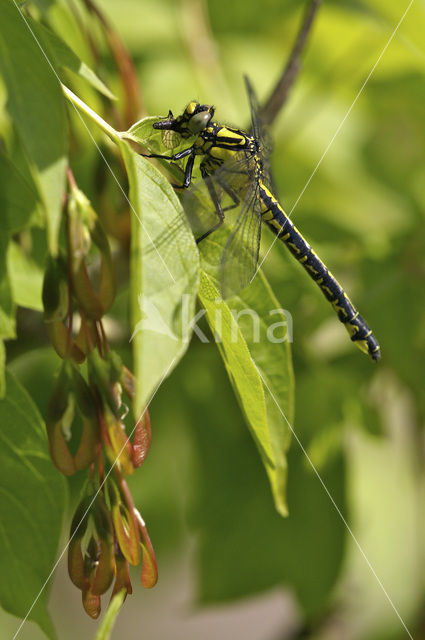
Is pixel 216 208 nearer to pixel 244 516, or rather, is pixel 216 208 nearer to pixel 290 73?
pixel 290 73

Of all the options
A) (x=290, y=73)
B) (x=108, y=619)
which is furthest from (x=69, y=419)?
(x=290, y=73)

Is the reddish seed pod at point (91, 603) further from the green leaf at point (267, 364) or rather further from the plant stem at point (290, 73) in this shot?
the plant stem at point (290, 73)

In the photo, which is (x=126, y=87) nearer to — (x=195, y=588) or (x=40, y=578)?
(x=40, y=578)

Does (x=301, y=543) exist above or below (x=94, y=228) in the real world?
below

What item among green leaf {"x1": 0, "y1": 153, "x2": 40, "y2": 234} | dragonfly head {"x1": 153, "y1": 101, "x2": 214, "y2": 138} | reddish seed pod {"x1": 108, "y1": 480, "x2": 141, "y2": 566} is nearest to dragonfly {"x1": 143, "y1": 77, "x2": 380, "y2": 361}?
dragonfly head {"x1": 153, "y1": 101, "x2": 214, "y2": 138}

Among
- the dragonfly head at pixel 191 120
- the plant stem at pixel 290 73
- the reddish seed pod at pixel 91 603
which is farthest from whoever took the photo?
the plant stem at pixel 290 73

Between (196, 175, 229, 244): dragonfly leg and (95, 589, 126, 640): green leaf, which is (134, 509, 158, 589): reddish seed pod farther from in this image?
(196, 175, 229, 244): dragonfly leg

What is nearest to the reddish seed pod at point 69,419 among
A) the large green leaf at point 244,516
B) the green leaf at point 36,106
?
the green leaf at point 36,106

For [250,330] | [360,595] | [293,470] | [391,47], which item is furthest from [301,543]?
[391,47]
